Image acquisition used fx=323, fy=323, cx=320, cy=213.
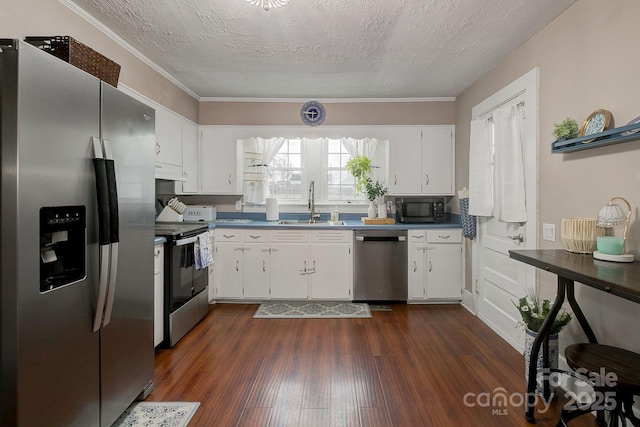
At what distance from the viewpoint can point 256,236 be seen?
148 inches

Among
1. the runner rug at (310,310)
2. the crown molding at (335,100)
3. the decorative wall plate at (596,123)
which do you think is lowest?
the runner rug at (310,310)

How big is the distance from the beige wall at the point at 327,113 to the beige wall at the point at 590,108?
5.15 feet

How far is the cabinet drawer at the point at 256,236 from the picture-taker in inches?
148

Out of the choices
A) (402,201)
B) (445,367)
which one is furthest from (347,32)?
(445,367)

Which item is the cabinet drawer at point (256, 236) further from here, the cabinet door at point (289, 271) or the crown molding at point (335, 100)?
the crown molding at point (335, 100)

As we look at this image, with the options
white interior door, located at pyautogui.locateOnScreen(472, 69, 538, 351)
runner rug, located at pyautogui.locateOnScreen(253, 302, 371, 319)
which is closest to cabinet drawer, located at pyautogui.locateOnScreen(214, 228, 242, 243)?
runner rug, located at pyautogui.locateOnScreen(253, 302, 371, 319)

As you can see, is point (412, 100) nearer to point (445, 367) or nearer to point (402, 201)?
point (402, 201)

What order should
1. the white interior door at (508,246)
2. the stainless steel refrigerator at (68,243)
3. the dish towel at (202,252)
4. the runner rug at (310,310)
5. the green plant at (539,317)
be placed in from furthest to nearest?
the runner rug at (310,310), the dish towel at (202,252), the white interior door at (508,246), the green plant at (539,317), the stainless steel refrigerator at (68,243)

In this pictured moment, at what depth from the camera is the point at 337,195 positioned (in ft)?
14.5

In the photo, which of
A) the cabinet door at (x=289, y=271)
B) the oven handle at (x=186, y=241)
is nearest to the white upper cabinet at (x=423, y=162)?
the cabinet door at (x=289, y=271)

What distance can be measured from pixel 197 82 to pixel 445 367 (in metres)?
3.66

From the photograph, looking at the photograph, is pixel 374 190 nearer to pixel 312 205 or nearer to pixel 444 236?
pixel 312 205

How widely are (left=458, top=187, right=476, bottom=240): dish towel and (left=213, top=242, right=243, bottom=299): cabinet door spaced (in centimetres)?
255

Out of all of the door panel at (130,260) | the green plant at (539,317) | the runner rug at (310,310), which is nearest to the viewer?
the door panel at (130,260)
